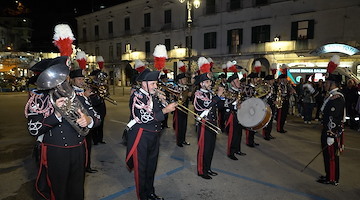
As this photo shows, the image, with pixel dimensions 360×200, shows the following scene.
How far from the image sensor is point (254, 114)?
5.86 m

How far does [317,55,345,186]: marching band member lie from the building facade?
32.4 ft

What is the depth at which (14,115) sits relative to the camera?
12391 millimetres

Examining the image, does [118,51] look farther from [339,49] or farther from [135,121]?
[135,121]

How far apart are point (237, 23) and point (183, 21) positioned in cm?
741

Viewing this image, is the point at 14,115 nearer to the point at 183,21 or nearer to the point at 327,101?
the point at 327,101

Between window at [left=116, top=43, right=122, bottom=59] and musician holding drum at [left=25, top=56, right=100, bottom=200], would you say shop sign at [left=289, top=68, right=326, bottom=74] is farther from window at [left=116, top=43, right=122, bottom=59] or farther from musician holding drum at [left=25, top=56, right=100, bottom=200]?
window at [left=116, top=43, right=122, bottom=59]

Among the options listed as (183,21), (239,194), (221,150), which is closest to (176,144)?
(221,150)

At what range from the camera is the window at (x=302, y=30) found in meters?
20.0

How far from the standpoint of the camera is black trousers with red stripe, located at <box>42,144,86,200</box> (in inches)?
110

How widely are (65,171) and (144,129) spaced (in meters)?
1.27

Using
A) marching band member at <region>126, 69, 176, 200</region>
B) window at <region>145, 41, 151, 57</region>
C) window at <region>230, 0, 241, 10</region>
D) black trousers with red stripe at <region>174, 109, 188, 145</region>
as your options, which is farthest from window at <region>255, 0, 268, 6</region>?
marching band member at <region>126, 69, 176, 200</region>

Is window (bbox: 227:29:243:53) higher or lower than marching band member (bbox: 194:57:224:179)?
higher

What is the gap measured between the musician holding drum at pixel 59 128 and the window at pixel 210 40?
79.4ft

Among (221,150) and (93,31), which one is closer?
(221,150)
